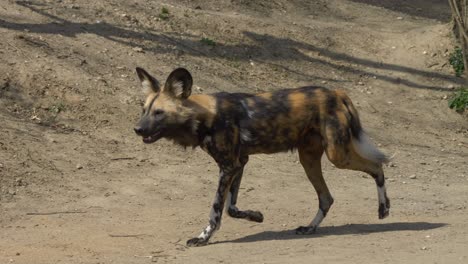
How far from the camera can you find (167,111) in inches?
274

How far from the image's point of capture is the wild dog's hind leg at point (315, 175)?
287 inches

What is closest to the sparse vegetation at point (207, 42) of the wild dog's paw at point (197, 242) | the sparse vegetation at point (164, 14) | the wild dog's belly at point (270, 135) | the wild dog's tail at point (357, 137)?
the sparse vegetation at point (164, 14)

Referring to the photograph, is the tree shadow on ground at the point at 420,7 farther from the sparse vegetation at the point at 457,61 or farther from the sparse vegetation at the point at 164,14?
the sparse vegetation at the point at 164,14

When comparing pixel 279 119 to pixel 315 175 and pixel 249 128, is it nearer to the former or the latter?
pixel 249 128

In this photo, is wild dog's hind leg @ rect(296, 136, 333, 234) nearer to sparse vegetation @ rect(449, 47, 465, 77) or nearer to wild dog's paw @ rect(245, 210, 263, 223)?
wild dog's paw @ rect(245, 210, 263, 223)

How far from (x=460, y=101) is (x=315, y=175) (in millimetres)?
5316

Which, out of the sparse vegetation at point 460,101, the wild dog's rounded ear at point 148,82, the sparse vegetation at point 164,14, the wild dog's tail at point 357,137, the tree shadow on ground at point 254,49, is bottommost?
the sparse vegetation at point 460,101

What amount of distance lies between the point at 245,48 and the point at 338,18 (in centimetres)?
264

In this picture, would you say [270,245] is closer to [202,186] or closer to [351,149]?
[351,149]

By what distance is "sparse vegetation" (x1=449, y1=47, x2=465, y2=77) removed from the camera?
13436mm

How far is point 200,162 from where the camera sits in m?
9.32

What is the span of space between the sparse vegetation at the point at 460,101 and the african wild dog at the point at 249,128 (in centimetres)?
511

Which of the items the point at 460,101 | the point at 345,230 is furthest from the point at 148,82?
the point at 460,101

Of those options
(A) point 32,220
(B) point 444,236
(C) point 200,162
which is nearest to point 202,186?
(C) point 200,162
